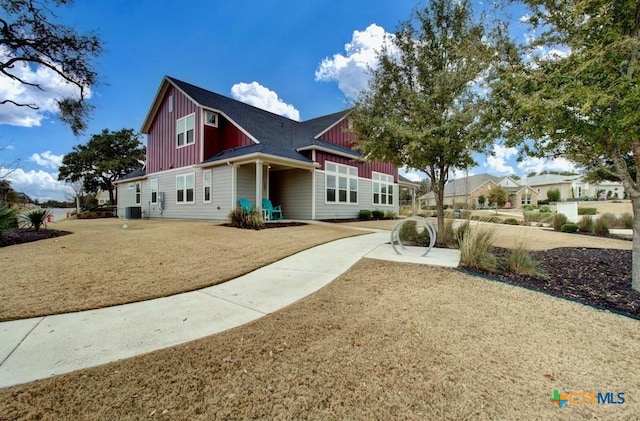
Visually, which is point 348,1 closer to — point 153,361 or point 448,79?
point 448,79

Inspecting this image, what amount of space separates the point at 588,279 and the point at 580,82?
355 cm

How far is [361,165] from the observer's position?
18.1 meters

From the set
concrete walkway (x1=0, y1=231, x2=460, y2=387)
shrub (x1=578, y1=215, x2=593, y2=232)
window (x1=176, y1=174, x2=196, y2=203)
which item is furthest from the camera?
window (x1=176, y1=174, x2=196, y2=203)

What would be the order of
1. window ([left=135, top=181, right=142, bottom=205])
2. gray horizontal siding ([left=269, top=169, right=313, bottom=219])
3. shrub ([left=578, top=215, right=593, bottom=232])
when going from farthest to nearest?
window ([left=135, top=181, right=142, bottom=205]) < gray horizontal siding ([left=269, top=169, right=313, bottom=219]) < shrub ([left=578, top=215, right=593, bottom=232])

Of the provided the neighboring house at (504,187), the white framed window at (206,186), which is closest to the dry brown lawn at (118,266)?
the white framed window at (206,186)

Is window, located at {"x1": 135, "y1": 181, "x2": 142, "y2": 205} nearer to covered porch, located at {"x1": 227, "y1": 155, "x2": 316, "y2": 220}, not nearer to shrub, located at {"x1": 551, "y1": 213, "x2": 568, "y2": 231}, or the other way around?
covered porch, located at {"x1": 227, "y1": 155, "x2": 316, "y2": 220}

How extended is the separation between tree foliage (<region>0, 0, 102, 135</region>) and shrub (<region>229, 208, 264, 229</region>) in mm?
8689

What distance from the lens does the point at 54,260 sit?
5586mm

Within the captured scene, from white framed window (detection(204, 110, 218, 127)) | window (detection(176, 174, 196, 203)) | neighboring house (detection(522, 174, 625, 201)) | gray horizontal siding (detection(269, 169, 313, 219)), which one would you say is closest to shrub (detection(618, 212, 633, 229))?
gray horizontal siding (detection(269, 169, 313, 219))

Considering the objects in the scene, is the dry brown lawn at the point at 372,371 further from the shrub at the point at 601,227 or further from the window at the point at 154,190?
the window at the point at 154,190

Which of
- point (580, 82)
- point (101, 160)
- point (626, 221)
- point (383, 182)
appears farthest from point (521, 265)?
point (101, 160)

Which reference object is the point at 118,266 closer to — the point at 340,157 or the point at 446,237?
the point at 446,237

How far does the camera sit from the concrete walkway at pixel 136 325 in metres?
2.34

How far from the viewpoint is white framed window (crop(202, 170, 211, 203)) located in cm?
1480
